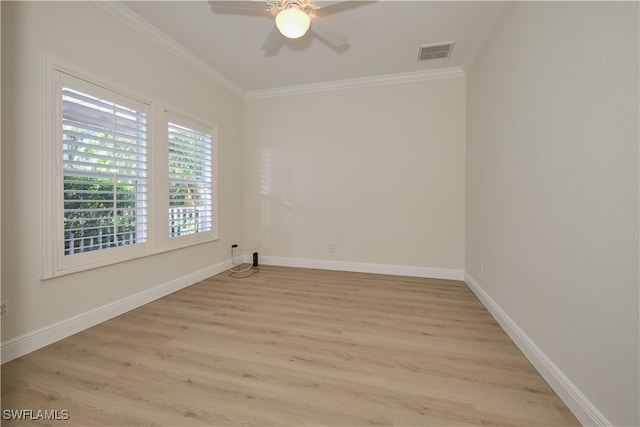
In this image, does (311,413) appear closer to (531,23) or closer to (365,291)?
(365,291)

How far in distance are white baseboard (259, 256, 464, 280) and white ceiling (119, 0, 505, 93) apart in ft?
8.88

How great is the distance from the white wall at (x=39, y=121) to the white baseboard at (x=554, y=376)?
3.36m

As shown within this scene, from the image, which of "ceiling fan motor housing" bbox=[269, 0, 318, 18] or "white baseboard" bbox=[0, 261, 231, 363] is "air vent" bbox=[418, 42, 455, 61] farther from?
"white baseboard" bbox=[0, 261, 231, 363]

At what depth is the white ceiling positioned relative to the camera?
7.66 feet

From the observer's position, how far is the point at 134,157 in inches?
97.7

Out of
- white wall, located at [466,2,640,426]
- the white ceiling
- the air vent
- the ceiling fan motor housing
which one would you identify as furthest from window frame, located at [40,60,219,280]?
white wall, located at [466,2,640,426]

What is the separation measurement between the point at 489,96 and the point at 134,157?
358cm

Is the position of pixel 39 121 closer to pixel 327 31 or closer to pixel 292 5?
pixel 292 5

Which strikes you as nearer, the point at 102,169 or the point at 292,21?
the point at 292,21

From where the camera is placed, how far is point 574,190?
1.34m

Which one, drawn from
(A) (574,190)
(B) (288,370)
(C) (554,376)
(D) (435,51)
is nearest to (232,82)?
(D) (435,51)
